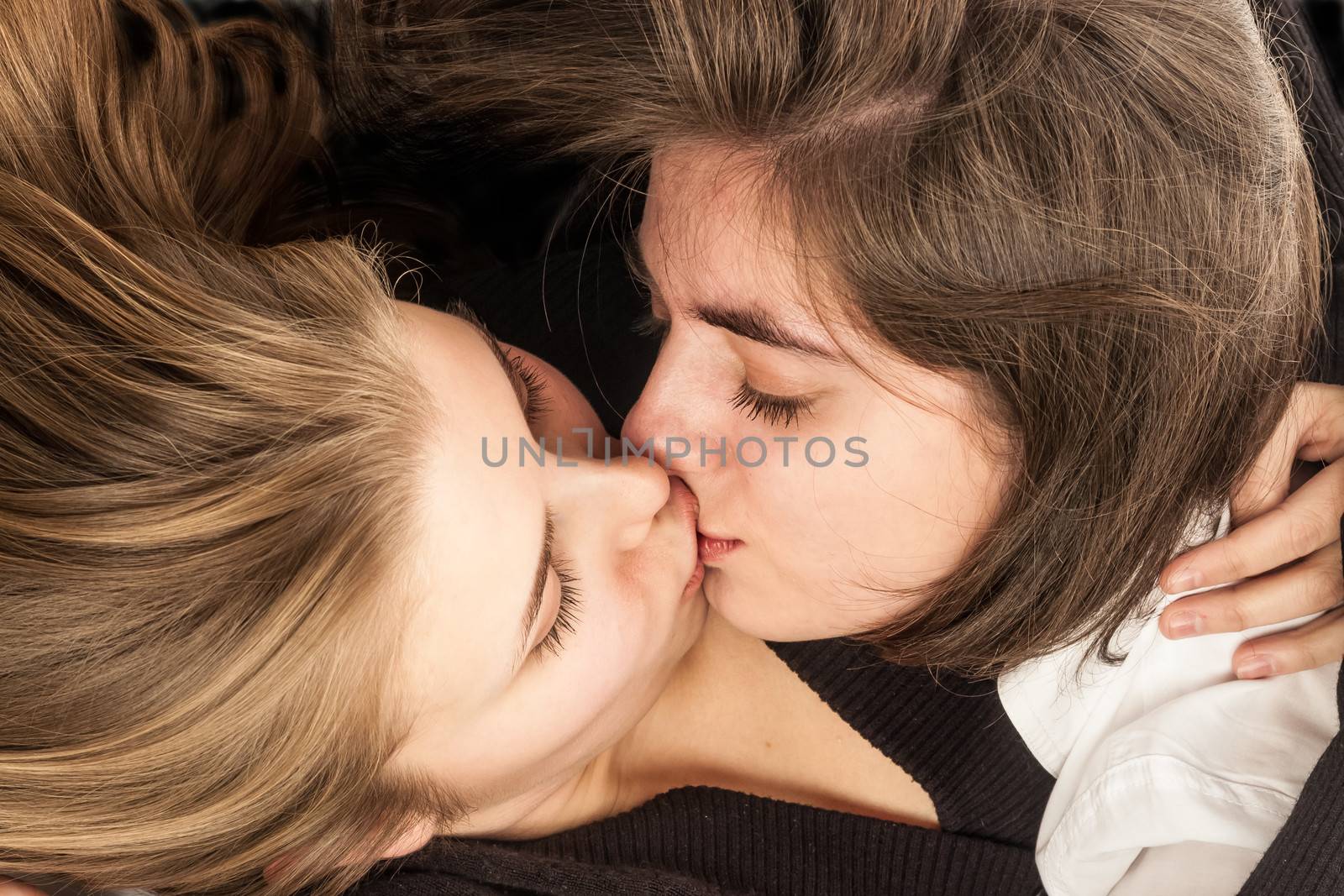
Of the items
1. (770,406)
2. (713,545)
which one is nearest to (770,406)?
(770,406)

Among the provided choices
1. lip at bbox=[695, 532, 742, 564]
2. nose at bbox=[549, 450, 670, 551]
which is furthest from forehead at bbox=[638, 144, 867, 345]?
lip at bbox=[695, 532, 742, 564]

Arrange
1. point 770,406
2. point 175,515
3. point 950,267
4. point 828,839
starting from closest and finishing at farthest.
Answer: point 175,515, point 950,267, point 770,406, point 828,839

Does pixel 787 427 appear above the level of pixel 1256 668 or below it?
above

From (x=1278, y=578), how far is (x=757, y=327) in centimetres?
65

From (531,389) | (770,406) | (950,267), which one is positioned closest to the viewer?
(950,267)

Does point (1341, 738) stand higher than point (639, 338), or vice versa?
point (639, 338)

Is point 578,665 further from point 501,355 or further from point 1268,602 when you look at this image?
point 1268,602

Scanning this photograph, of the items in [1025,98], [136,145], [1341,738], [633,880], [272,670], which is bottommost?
[633,880]

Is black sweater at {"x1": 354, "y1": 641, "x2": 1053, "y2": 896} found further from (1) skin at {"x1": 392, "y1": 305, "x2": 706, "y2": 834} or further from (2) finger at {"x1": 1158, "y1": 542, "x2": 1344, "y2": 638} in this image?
(2) finger at {"x1": 1158, "y1": 542, "x2": 1344, "y2": 638}

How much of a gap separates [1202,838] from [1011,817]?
0.22 meters

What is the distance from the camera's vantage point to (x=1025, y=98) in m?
0.81

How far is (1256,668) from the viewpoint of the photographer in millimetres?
1091

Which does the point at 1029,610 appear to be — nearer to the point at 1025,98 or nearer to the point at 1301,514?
the point at 1301,514

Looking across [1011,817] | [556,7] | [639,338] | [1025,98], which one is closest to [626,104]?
[556,7]
